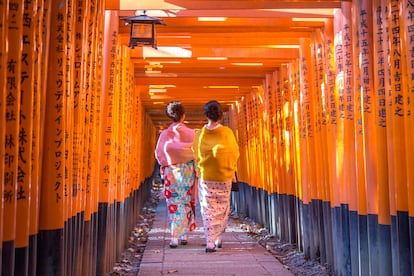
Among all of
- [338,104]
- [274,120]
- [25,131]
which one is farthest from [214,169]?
[25,131]

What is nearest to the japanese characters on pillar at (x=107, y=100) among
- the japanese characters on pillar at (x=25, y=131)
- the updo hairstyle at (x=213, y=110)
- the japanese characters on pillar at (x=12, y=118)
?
the updo hairstyle at (x=213, y=110)

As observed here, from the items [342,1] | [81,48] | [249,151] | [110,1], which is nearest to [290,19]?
[342,1]

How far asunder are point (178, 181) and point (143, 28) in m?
2.66

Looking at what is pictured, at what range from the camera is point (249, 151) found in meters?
13.7

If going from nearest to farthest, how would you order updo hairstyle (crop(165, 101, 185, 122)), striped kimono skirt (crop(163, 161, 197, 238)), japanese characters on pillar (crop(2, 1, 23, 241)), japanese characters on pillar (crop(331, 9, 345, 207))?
japanese characters on pillar (crop(2, 1, 23, 241)), japanese characters on pillar (crop(331, 9, 345, 207)), striped kimono skirt (crop(163, 161, 197, 238)), updo hairstyle (crop(165, 101, 185, 122))

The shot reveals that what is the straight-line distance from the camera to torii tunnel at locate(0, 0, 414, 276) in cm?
313

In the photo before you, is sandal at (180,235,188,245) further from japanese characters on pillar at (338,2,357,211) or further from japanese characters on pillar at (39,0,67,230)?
japanese characters on pillar at (39,0,67,230)

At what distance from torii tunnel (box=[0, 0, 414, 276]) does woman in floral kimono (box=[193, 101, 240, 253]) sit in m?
0.97

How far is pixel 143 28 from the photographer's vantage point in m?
6.25

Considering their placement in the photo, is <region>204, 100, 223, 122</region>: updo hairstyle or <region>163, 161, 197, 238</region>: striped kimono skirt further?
<region>163, 161, 197, 238</region>: striped kimono skirt

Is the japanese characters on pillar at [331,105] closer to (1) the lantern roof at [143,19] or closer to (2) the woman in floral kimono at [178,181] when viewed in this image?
Result: (1) the lantern roof at [143,19]

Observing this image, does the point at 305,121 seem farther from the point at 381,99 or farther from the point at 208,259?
the point at 381,99

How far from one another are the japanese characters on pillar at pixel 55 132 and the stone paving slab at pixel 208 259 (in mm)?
2883

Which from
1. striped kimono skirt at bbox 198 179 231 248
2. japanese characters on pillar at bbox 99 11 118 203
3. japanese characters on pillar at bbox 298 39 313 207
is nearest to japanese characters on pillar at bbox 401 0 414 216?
japanese characters on pillar at bbox 298 39 313 207
